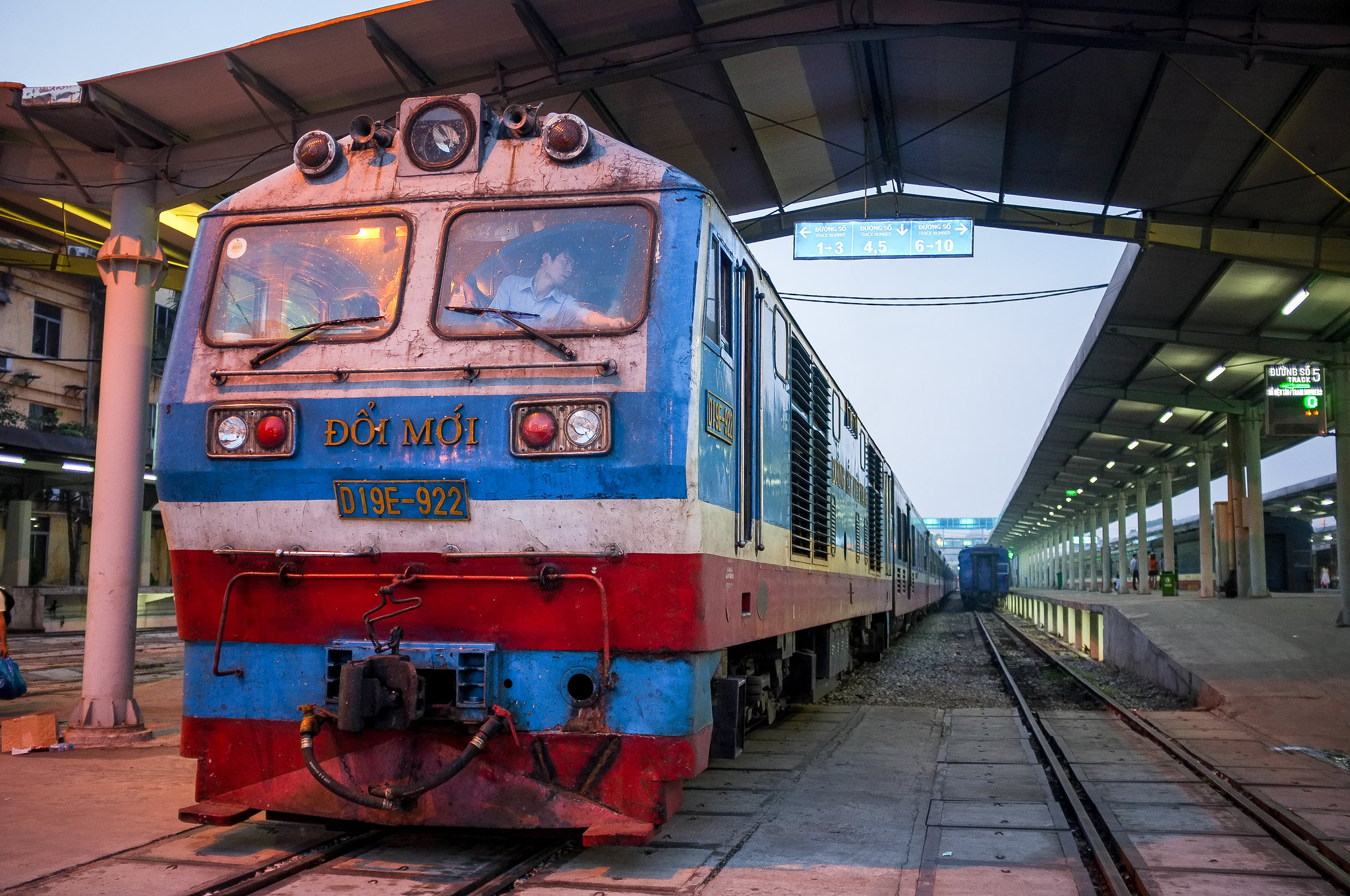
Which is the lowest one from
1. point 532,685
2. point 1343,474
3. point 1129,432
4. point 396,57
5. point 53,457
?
point 532,685

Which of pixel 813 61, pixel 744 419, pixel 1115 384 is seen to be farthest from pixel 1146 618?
pixel 744 419

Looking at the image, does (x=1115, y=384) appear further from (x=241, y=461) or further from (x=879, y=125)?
(x=241, y=461)

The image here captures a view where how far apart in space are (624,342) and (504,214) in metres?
0.98

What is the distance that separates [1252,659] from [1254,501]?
41.3 feet

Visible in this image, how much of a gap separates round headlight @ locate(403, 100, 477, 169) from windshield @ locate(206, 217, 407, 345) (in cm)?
39

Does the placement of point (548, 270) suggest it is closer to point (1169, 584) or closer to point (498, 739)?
point (498, 739)

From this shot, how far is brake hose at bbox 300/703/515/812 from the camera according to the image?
4.83 m

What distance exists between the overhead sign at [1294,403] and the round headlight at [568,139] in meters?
16.8

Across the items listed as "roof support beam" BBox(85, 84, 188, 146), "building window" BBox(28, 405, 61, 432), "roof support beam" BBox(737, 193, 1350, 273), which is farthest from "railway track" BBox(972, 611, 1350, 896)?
"building window" BBox(28, 405, 61, 432)

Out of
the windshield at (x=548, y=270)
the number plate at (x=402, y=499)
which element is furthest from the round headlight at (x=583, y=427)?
the number plate at (x=402, y=499)

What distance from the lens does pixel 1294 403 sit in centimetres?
1895

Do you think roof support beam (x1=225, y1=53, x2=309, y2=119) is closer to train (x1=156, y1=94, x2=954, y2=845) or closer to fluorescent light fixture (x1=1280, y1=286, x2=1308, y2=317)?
train (x1=156, y1=94, x2=954, y2=845)

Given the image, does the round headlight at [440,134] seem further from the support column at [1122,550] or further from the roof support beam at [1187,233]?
the support column at [1122,550]

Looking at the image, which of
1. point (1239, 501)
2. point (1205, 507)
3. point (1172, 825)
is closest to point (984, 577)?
point (1205, 507)
